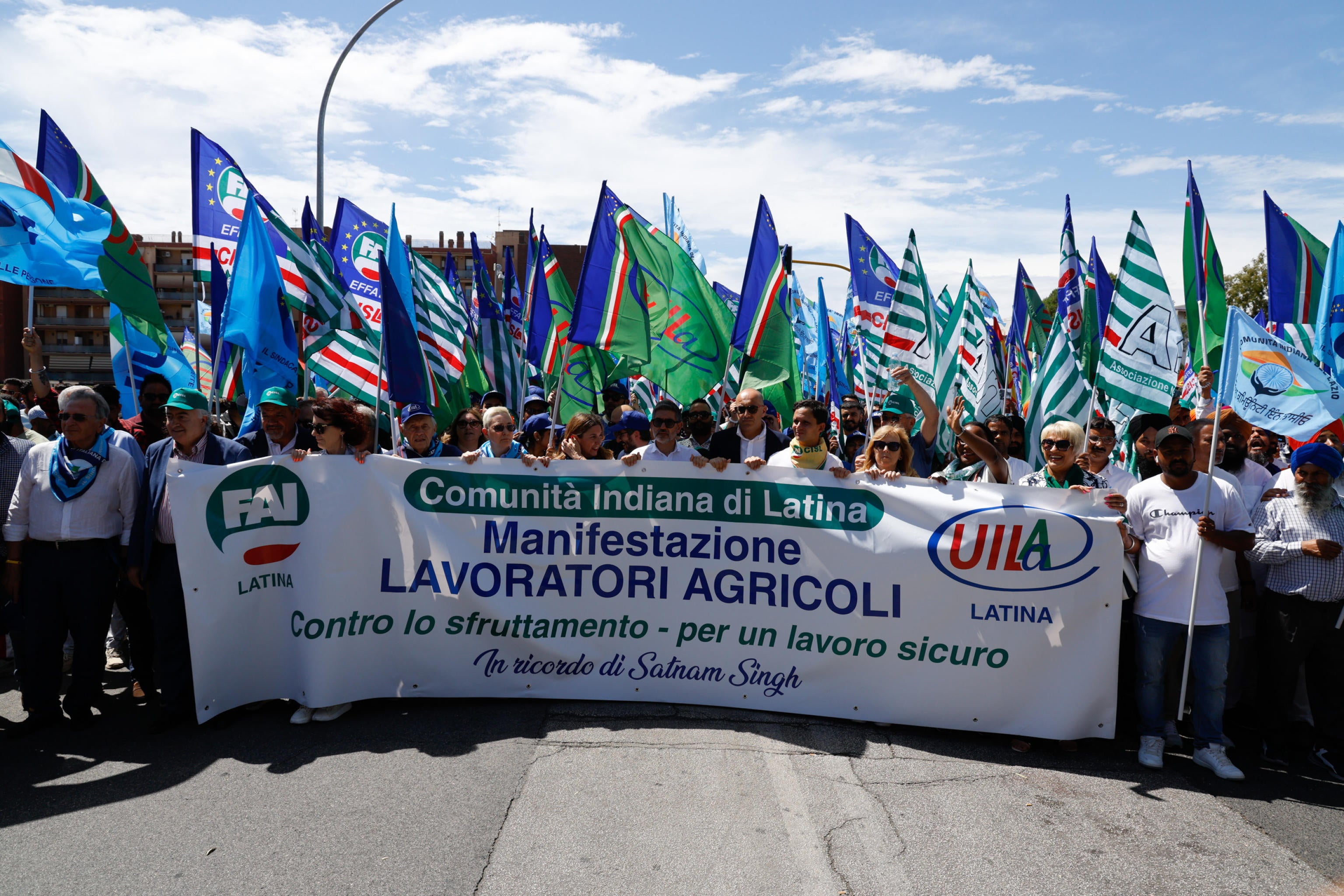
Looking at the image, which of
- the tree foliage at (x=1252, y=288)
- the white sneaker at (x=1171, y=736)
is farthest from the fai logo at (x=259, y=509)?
the tree foliage at (x=1252, y=288)

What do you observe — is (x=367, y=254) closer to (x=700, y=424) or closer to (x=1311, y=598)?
(x=700, y=424)

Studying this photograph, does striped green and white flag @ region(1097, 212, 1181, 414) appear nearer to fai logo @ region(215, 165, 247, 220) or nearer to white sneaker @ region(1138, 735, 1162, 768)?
white sneaker @ region(1138, 735, 1162, 768)

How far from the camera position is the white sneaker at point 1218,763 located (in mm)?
4504

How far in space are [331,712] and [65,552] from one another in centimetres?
174

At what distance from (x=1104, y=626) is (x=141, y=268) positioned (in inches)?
282

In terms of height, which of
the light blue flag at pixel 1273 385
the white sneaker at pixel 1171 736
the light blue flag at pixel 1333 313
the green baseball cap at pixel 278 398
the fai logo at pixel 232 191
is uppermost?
the fai logo at pixel 232 191

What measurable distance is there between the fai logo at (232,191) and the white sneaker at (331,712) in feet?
17.0

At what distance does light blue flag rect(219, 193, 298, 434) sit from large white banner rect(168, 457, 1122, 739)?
2086 millimetres

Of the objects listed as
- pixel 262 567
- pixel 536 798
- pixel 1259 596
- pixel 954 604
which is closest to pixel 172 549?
pixel 262 567

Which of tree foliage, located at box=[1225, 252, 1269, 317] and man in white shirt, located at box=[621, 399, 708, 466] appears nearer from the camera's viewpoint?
man in white shirt, located at box=[621, 399, 708, 466]

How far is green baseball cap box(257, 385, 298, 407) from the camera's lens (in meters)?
5.72

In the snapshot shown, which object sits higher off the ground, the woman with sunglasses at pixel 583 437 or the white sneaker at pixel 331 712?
the woman with sunglasses at pixel 583 437

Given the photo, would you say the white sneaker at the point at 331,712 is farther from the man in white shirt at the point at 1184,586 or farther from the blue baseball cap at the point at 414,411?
the man in white shirt at the point at 1184,586

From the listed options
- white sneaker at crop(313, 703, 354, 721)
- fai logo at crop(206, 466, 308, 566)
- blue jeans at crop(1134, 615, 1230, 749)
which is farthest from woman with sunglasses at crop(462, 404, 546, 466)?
blue jeans at crop(1134, 615, 1230, 749)
